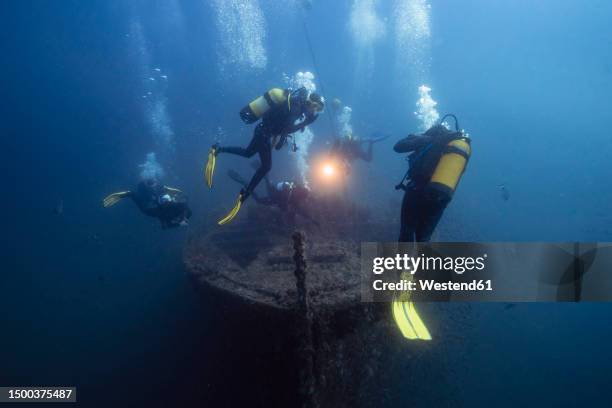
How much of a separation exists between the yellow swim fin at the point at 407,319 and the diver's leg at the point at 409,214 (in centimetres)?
60

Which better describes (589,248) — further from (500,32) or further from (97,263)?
(500,32)

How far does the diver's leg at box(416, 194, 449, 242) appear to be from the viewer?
385 cm

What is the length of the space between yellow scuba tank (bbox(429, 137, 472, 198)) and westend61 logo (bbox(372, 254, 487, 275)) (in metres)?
1.18

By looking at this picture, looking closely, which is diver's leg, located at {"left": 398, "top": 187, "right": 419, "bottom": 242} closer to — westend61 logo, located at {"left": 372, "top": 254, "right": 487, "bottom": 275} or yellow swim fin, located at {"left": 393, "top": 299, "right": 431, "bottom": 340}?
westend61 logo, located at {"left": 372, "top": 254, "right": 487, "bottom": 275}

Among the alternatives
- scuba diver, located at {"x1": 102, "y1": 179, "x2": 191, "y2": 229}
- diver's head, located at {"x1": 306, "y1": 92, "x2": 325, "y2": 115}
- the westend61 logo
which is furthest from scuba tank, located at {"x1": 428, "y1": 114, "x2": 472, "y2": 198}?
scuba diver, located at {"x1": 102, "y1": 179, "x2": 191, "y2": 229}

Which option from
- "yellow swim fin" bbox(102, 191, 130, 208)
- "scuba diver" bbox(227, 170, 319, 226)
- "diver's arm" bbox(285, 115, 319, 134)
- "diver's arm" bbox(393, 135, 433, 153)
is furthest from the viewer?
"yellow swim fin" bbox(102, 191, 130, 208)

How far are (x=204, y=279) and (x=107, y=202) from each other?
16.8ft

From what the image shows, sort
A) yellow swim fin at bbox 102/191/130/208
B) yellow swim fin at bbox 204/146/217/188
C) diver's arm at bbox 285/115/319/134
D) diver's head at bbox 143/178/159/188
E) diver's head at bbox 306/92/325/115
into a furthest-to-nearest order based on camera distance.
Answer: yellow swim fin at bbox 102/191/130/208 < diver's head at bbox 143/178/159/188 < yellow swim fin at bbox 204/146/217/188 < diver's arm at bbox 285/115/319/134 < diver's head at bbox 306/92/325/115

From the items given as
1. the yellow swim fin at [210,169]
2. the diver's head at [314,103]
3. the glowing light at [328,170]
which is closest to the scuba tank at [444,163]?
the diver's head at [314,103]

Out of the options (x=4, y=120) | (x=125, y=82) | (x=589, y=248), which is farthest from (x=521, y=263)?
(x=4, y=120)

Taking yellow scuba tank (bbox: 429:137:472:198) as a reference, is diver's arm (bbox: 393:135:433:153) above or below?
above

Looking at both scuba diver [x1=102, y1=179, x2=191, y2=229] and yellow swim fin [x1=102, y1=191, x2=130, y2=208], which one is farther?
yellow swim fin [x1=102, y1=191, x2=130, y2=208]

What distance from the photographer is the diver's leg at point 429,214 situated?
385 centimetres

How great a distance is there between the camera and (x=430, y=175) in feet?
13.4
